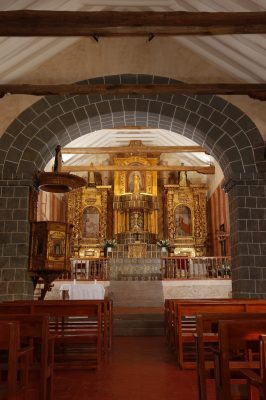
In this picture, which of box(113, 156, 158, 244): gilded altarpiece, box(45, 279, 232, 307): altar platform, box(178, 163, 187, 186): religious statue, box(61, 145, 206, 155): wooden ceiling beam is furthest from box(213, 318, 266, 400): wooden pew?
box(178, 163, 187, 186): religious statue

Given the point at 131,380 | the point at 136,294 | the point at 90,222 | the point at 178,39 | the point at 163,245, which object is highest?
the point at 178,39

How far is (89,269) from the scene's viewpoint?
14.1 meters

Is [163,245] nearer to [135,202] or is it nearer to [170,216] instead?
[170,216]

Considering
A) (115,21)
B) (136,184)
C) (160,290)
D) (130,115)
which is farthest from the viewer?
(136,184)

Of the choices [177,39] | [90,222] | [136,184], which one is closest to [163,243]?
[136,184]

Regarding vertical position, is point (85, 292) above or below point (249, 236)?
below

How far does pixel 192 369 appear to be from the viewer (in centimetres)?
464

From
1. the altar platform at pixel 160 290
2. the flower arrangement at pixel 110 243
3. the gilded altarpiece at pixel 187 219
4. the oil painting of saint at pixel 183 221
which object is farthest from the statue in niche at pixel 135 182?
the altar platform at pixel 160 290

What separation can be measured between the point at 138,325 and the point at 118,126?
4459mm

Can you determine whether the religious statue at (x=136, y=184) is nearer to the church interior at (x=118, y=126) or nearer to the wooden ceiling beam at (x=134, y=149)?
the wooden ceiling beam at (x=134, y=149)

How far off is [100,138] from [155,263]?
5718 millimetres

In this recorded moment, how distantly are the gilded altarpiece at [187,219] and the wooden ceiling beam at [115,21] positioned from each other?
12.8 meters

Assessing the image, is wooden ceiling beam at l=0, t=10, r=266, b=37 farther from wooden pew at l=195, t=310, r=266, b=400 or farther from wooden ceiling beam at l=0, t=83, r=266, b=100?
wooden pew at l=195, t=310, r=266, b=400

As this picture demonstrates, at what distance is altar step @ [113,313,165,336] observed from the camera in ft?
27.3
